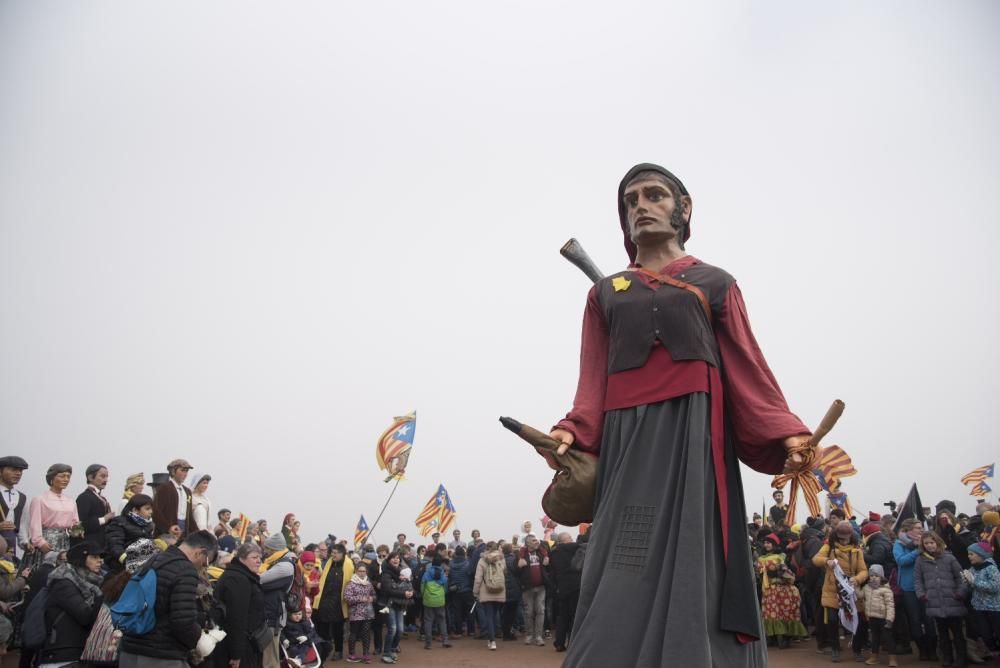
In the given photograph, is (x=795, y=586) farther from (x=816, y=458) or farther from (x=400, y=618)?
(x=816, y=458)

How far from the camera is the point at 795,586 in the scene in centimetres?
1394

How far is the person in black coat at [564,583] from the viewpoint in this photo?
1528 centimetres

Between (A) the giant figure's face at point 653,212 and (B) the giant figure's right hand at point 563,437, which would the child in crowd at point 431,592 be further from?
(A) the giant figure's face at point 653,212

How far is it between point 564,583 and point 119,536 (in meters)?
9.50

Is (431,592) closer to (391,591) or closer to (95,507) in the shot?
(391,591)

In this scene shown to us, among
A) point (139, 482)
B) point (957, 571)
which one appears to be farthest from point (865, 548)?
point (139, 482)

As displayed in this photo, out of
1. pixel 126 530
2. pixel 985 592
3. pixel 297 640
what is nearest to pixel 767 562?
pixel 985 592

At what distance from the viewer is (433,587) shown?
16391 mm

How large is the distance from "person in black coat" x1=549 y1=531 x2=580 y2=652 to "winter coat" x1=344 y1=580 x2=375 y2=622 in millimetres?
3705

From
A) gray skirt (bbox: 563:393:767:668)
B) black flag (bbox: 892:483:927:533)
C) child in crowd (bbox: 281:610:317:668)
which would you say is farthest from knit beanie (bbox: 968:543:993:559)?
gray skirt (bbox: 563:393:767:668)

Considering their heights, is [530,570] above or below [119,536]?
above

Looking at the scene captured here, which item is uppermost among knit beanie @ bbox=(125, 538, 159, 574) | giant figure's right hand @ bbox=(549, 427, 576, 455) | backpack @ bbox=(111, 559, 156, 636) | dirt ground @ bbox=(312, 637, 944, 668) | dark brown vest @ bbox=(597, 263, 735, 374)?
dark brown vest @ bbox=(597, 263, 735, 374)

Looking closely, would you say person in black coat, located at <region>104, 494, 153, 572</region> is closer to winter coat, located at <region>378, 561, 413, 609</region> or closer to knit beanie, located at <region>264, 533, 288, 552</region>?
knit beanie, located at <region>264, 533, 288, 552</region>

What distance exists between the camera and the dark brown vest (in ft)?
12.1
